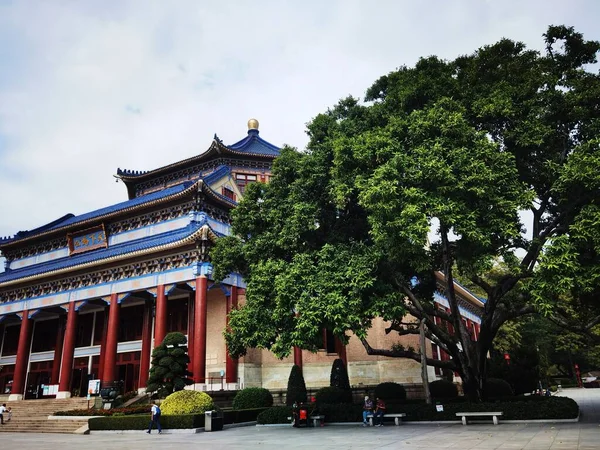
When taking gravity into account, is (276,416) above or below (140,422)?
below

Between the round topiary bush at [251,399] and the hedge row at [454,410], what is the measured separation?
2.29m

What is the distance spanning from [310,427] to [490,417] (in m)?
6.24

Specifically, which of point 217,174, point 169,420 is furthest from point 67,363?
point 217,174

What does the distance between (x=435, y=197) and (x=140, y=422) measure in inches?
557

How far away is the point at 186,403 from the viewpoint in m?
18.2

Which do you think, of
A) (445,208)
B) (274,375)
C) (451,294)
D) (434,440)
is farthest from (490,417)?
(274,375)

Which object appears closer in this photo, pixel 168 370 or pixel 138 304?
pixel 168 370

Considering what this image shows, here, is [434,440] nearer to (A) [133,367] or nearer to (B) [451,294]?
(B) [451,294]

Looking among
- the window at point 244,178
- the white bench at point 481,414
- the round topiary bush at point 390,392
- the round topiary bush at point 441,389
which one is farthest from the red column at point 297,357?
the window at point 244,178

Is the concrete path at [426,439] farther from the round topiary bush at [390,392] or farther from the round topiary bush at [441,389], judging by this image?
the round topiary bush at [441,389]

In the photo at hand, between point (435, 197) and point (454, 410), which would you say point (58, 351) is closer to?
point (454, 410)

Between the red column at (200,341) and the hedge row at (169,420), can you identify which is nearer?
the hedge row at (169,420)

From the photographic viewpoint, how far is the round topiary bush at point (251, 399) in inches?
821

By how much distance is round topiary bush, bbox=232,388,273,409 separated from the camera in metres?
Answer: 20.8
